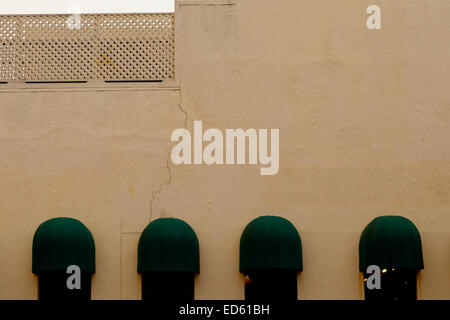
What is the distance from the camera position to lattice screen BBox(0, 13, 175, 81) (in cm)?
1844

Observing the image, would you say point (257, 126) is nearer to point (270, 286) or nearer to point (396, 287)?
point (270, 286)

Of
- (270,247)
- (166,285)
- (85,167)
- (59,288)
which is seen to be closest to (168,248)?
(166,285)

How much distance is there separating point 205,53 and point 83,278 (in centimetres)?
454

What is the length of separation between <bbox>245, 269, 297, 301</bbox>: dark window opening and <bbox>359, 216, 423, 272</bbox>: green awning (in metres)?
1.28

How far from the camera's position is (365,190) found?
1781cm

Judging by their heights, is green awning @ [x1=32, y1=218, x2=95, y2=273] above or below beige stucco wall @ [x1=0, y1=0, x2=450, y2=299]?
below

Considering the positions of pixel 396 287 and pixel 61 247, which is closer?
pixel 61 247

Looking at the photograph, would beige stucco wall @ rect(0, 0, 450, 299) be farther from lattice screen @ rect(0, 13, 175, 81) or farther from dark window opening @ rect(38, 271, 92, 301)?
lattice screen @ rect(0, 13, 175, 81)

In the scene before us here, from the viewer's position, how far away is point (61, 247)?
17016 millimetres

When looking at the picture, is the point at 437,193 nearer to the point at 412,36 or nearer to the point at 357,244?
the point at 357,244

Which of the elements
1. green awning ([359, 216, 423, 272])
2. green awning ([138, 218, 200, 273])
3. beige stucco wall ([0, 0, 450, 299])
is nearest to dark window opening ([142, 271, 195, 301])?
beige stucco wall ([0, 0, 450, 299])

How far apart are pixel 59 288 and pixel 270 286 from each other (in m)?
3.61

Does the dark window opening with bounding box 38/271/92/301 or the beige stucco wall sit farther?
the beige stucco wall
